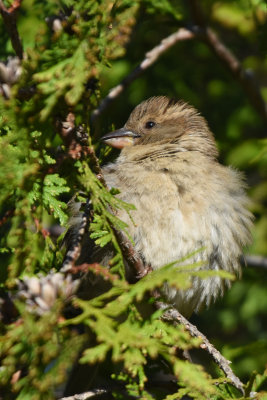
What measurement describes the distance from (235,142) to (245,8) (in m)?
1.05

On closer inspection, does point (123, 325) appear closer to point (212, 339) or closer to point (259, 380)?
point (259, 380)

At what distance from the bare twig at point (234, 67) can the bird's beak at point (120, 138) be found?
96 centimetres

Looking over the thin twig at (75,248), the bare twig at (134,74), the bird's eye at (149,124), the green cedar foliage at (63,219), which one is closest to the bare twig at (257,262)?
the bird's eye at (149,124)

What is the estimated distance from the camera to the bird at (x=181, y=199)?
3.33 meters

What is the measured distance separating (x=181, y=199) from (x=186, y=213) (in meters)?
0.09

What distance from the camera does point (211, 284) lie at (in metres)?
3.71

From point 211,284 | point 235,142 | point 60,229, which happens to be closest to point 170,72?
point 235,142

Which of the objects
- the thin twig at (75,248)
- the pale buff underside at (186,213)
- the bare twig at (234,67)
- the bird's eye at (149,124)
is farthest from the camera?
the bare twig at (234,67)

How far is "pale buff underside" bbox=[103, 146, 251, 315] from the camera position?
3.32 metres

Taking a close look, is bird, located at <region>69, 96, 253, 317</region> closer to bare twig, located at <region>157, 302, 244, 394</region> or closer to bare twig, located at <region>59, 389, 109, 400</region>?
bare twig, located at <region>157, 302, 244, 394</region>

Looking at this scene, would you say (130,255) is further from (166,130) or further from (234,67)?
(234,67)

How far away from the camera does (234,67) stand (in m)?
4.66

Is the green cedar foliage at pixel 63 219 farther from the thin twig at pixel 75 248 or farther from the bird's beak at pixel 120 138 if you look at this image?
the bird's beak at pixel 120 138

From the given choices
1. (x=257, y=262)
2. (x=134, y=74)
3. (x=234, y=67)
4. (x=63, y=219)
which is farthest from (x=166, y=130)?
Answer: (x=63, y=219)
